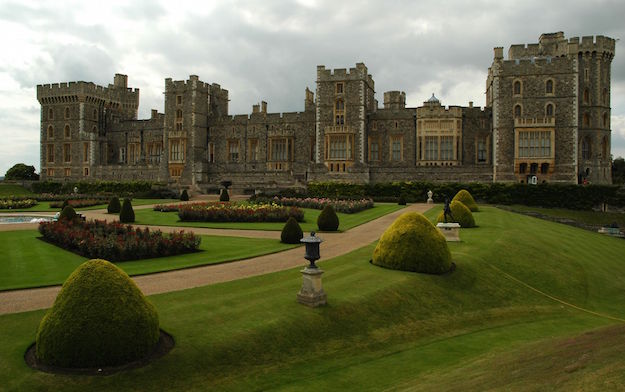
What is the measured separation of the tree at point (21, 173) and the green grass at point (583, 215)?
77.9 m

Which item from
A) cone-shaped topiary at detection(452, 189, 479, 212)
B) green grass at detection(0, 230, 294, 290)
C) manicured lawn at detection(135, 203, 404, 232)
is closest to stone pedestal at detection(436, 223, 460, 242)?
manicured lawn at detection(135, 203, 404, 232)

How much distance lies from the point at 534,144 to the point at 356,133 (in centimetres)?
1898

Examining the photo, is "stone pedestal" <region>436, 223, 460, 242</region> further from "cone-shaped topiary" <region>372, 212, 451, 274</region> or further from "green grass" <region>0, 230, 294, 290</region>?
"green grass" <region>0, 230, 294, 290</region>

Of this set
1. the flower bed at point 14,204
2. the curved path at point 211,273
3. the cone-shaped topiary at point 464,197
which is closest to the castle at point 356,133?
the cone-shaped topiary at point 464,197

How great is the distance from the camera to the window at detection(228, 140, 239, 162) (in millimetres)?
67062

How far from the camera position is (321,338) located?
1056cm

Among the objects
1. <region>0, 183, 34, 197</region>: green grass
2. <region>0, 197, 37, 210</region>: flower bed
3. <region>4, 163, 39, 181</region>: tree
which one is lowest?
<region>0, 197, 37, 210</region>: flower bed

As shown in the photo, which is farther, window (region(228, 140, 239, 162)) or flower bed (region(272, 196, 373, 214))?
window (region(228, 140, 239, 162))

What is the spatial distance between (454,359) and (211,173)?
5427cm

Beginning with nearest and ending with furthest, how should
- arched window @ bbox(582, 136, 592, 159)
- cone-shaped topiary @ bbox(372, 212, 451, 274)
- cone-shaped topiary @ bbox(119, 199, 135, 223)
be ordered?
cone-shaped topiary @ bbox(372, 212, 451, 274) < cone-shaped topiary @ bbox(119, 199, 135, 223) < arched window @ bbox(582, 136, 592, 159)

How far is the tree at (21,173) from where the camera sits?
3265 inches

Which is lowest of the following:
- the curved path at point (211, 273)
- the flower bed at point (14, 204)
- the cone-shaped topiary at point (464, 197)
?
the curved path at point (211, 273)

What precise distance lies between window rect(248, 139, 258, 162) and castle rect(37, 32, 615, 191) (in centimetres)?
20

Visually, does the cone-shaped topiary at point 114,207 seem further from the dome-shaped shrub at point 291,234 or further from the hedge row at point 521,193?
the hedge row at point 521,193
